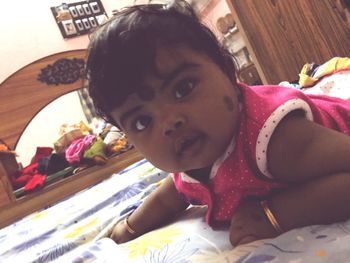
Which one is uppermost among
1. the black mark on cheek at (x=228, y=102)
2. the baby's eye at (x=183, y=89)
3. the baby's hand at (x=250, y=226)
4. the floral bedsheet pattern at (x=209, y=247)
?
the baby's eye at (x=183, y=89)

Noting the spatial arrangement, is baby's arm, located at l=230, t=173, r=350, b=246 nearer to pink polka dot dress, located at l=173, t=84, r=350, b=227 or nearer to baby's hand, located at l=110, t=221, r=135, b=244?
pink polka dot dress, located at l=173, t=84, r=350, b=227

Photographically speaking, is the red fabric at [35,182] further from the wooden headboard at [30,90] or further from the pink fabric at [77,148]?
the wooden headboard at [30,90]

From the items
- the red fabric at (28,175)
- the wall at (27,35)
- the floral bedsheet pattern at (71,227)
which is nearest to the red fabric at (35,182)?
the red fabric at (28,175)

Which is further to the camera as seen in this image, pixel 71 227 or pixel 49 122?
pixel 49 122

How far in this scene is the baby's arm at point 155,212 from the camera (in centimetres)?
69

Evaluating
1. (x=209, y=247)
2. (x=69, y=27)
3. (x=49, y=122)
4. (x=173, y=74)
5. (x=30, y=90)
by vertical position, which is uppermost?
(x=69, y=27)

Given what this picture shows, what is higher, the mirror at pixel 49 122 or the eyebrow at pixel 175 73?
the mirror at pixel 49 122

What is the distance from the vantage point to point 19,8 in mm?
2607

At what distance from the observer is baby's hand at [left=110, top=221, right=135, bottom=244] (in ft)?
2.27

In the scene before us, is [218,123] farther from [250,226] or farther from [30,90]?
[30,90]

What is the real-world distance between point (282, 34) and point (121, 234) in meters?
1.17

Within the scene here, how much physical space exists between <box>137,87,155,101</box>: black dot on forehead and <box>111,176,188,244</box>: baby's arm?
0.28 metres

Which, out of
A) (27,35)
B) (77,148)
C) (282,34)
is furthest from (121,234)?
(27,35)

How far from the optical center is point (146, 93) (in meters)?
0.46
